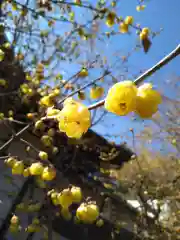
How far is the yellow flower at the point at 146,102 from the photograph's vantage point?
26.2 inches

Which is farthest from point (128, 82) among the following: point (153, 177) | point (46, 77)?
point (153, 177)

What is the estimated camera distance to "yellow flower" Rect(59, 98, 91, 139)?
0.76 meters

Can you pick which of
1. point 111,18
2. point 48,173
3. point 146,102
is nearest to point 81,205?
point 48,173

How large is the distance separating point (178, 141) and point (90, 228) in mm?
2382

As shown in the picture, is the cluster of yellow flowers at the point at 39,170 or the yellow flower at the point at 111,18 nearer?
the cluster of yellow flowers at the point at 39,170

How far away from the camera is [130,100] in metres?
0.65

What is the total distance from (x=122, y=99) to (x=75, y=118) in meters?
0.18

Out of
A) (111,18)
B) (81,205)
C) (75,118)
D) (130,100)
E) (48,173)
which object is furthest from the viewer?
A: (111,18)

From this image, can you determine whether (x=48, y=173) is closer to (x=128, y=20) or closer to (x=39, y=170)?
(x=39, y=170)

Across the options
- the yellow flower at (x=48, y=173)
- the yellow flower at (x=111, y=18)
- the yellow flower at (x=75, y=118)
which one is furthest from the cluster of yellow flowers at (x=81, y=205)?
the yellow flower at (x=111, y=18)

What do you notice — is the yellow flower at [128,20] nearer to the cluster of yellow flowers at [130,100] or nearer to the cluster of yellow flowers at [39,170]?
the cluster of yellow flowers at [39,170]

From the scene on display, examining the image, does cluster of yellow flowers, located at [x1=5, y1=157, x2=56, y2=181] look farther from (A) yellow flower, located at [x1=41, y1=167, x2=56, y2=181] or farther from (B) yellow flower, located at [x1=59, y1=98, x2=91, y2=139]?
(B) yellow flower, located at [x1=59, y1=98, x2=91, y2=139]

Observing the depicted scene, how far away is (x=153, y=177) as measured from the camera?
5426mm

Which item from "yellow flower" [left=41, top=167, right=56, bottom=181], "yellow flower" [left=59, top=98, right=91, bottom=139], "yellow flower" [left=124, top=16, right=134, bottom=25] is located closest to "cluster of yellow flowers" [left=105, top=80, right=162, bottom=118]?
"yellow flower" [left=59, top=98, right=91, bottom=139]
